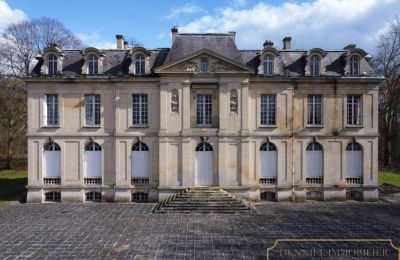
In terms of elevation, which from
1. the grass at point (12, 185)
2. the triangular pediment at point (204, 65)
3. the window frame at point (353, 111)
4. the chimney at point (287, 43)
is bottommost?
the grass at point (12, 185)

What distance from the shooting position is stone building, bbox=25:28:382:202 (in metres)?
21.2

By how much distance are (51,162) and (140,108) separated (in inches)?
272

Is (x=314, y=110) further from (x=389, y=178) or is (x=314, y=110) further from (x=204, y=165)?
(x=389, y=178)

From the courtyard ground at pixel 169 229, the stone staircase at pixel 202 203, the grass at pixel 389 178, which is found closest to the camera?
the courtyard ground at pixel 169 229

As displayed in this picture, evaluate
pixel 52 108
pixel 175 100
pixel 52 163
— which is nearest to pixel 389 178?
pixel 175 100

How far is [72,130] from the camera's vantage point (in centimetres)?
2166

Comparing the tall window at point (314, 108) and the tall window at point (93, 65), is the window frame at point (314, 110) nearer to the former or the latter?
the tall window at point (314, 108)

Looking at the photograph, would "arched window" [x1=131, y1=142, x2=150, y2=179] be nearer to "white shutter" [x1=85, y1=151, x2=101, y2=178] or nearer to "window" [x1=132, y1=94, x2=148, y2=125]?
"window" [x1=132, y1=94, x2=148, y2=125]

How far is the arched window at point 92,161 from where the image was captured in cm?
2173

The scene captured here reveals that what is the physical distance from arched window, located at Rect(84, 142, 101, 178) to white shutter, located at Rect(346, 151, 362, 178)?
54.8 ft

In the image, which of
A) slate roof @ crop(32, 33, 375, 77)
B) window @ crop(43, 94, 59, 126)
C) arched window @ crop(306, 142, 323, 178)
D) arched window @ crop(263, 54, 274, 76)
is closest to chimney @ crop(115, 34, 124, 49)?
slate roof @ crop(32, 33, 375, 77)

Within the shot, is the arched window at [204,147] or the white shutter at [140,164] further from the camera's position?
the white shutter at [140,164]

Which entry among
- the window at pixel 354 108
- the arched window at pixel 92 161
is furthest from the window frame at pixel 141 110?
the window at pixel 354 108

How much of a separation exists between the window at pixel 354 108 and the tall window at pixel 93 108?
665 inches
